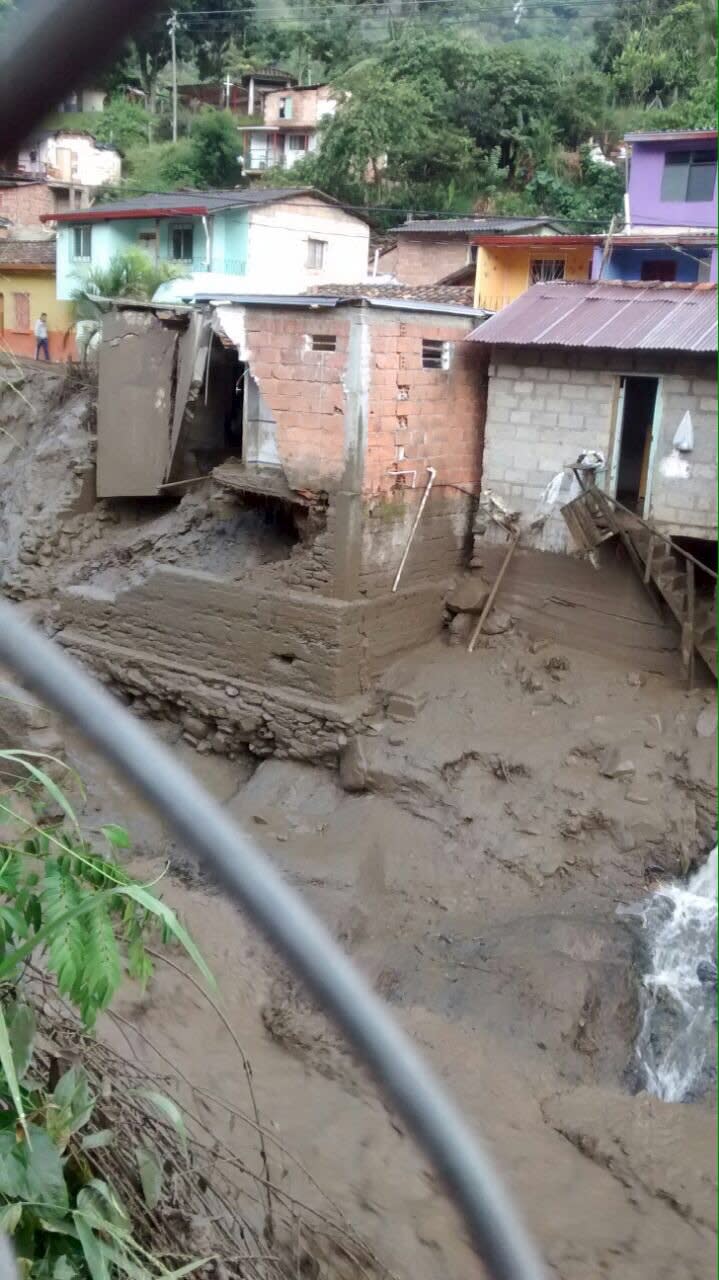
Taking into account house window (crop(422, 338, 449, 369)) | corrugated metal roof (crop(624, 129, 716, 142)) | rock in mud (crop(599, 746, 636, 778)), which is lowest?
rock in mud (crop(599, 746, 636, 778))

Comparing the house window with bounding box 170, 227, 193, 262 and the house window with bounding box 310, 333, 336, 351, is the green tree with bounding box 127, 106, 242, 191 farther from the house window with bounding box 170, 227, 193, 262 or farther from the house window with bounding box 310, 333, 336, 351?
the house window with bounding box 310, 333, 336, 351

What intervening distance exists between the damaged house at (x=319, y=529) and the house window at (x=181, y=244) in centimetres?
958

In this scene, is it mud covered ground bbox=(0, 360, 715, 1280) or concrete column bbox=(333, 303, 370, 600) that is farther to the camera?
concrete column bbox=(333, 303, 370, 600)

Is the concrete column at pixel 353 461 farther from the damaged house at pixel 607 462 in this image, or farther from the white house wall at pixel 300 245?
the white house wall at pixel 300 245

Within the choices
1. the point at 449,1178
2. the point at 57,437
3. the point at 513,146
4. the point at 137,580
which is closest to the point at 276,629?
the point at 137,580

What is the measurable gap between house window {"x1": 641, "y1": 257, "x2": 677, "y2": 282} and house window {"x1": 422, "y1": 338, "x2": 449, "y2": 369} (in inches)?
287

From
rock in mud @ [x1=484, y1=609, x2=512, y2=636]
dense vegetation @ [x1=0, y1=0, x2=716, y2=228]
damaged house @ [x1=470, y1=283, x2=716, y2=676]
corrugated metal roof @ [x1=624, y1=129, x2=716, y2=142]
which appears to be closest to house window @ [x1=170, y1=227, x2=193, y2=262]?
dense vegetation @ [x1=0, y1=0, x2=716, y2=228]

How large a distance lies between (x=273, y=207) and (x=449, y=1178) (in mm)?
19283

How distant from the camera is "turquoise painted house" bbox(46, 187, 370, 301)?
1881cm

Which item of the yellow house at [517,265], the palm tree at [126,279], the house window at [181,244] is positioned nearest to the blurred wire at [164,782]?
the yellow house at [517,265]

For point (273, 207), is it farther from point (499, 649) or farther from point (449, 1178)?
point (449, 1178)

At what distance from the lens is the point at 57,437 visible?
13898 millimetres

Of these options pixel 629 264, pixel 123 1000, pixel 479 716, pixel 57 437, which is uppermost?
pixel 629 264

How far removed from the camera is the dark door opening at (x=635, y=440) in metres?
10.3
